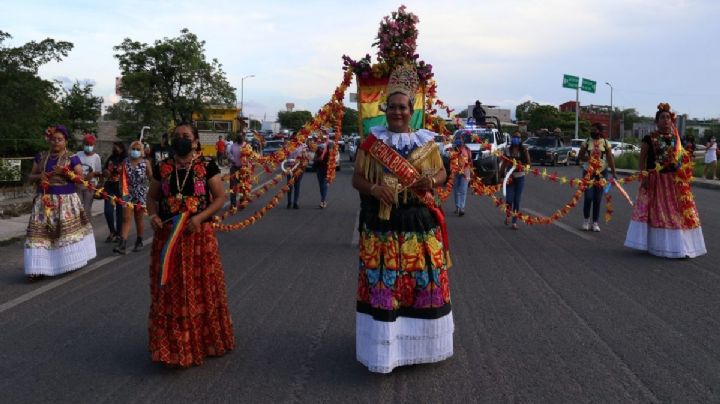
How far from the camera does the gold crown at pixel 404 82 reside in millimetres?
4680

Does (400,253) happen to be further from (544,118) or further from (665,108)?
(544,118)

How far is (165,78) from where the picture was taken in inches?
1606

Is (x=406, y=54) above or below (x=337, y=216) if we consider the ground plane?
above

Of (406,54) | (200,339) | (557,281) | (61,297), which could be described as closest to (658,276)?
(557,281)

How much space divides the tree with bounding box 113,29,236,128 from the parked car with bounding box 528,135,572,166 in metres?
21.2

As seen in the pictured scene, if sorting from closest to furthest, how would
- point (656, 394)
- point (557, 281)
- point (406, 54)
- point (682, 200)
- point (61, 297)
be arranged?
1. point (656, 394)
2. point (406, 54)
3. point (61, 297)
4. point (557, 281)
5. point (682, 200)

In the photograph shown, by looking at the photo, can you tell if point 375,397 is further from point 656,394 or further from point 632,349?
point 632,349

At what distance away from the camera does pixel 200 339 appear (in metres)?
4.83

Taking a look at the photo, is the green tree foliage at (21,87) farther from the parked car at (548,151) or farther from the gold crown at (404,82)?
the parked car at (548,151)

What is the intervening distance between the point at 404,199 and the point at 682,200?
6044mm

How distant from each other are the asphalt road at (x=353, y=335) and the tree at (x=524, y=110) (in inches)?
3215

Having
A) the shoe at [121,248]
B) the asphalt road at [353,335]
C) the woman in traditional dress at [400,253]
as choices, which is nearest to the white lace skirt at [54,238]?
the asphalt road at [353,335]

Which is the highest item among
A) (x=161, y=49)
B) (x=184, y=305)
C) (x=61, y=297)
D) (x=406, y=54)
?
(x=161, y=49)

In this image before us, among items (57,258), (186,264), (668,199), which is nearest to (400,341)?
(186,264)
